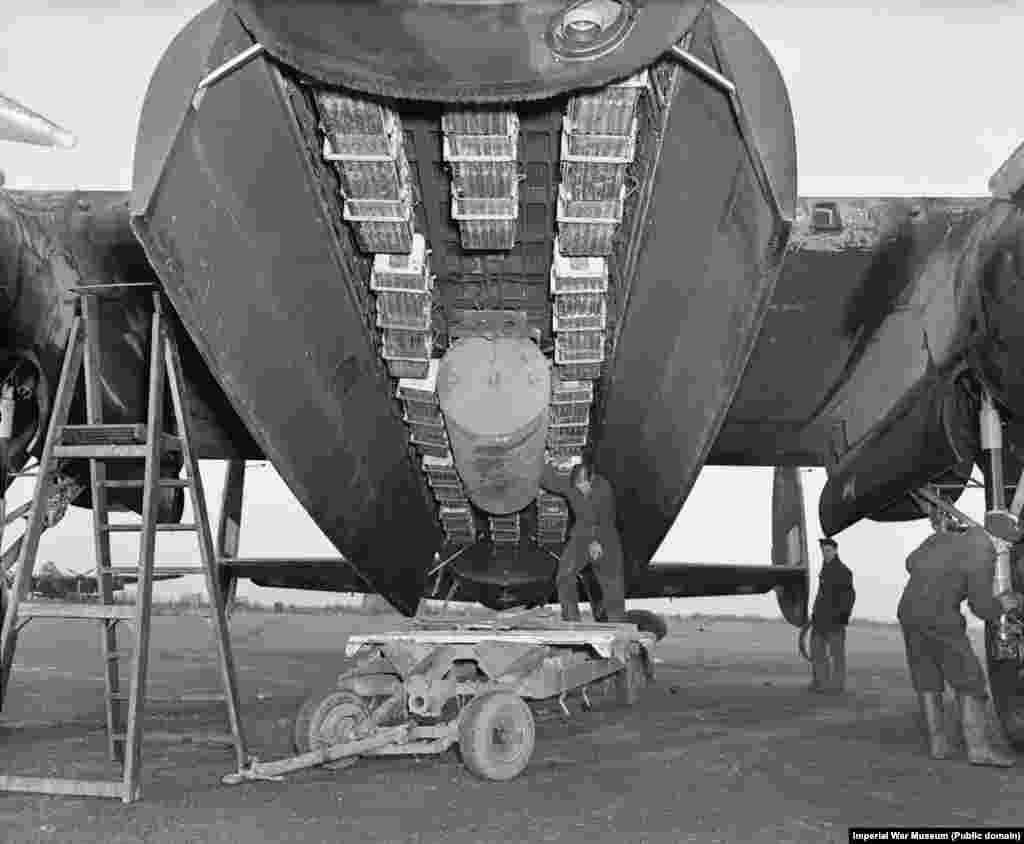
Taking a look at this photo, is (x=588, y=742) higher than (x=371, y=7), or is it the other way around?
(x=371, y=7)

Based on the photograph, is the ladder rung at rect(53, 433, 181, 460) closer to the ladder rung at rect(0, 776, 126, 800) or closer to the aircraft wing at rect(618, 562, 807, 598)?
the ladder rung at rect(0, 776, 126, 800)

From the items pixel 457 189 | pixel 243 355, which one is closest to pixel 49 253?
pixel 243 355

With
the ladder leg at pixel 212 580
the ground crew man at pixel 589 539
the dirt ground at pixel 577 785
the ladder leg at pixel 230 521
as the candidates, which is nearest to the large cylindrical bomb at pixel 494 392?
the ground crew man at pixel 589 539

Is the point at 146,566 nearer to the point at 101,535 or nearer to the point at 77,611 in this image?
the point at 77,611

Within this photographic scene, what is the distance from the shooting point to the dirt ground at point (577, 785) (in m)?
5.40

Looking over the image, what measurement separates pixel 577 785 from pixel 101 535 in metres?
3.89

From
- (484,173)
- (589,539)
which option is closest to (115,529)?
(484,173)

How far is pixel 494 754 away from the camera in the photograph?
6824mm

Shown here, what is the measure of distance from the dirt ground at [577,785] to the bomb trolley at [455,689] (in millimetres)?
205

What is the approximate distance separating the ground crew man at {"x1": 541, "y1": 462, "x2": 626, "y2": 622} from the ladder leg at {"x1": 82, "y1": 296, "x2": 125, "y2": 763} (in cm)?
385

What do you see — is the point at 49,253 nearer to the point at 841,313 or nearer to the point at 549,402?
the point at 549,402

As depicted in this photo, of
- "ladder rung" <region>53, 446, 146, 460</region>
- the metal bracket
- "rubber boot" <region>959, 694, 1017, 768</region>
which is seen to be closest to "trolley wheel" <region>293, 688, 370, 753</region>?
"ladder rung" <region>53, 446, 146, 460</region>

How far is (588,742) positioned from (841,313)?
438 centimetres

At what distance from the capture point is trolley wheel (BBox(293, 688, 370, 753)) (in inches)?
281
